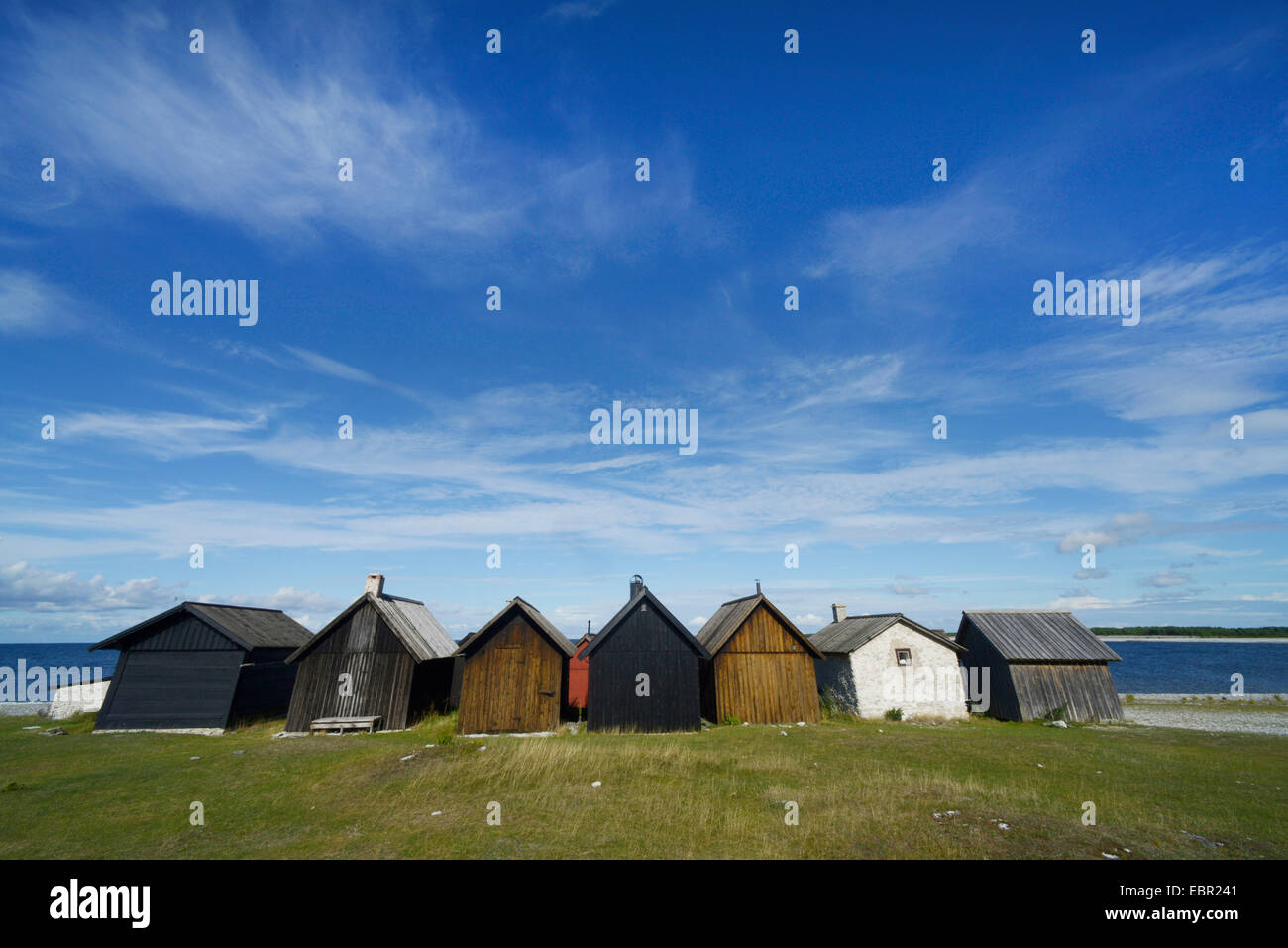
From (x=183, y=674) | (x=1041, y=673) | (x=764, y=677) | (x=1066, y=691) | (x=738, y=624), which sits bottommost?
(x=1066, y=691)

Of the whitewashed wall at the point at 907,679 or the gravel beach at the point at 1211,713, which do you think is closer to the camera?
the gravel beach at the point at 1211,713

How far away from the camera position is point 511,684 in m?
28.5

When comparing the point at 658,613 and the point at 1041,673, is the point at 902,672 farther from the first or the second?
the point at 658,613

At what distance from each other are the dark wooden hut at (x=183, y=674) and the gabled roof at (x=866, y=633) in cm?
3327

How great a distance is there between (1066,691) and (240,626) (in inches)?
1839

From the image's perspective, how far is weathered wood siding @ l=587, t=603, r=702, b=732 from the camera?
28.6 m

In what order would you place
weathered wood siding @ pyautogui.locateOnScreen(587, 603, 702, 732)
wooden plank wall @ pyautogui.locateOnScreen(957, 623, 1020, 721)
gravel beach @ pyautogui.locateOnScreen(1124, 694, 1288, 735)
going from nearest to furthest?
1. weathered wood siding @ pyautogui.locateOnScreen(587, 603, 702, 732)
2. gravel beach @ pyautogui.locateOnScreen(1124, 694, 1288, 735)
3. wooden plank wall @ pyautogui.locateOnScreen(957, 623, 1020, 721)

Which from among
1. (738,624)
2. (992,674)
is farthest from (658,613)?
(992,674)

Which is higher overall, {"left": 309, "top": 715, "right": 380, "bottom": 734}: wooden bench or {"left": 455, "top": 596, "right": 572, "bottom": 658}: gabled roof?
{"left": 455, "top": 596, "right": 572, "bottom": 658}: gabled roof

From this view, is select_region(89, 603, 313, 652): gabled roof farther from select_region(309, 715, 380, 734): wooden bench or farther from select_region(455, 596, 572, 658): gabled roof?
select_region(455, 596, 572, 658): gabled roof

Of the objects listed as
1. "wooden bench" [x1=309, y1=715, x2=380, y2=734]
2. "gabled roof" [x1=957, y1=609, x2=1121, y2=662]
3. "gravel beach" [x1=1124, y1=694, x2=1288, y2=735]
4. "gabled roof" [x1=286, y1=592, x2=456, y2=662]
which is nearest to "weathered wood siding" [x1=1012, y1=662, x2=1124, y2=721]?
"gabled roof" [x1=957, y1=609, x2=1121, y2=662]

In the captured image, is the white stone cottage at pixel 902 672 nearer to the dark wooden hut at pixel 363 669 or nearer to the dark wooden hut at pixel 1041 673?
the dark wooden hut at pixel 1041 673

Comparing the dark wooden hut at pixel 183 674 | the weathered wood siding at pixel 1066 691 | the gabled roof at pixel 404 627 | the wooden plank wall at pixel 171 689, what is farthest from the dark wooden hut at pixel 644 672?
the weathered wood siding at pixel 1066 691

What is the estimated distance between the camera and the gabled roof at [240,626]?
95.0ft
